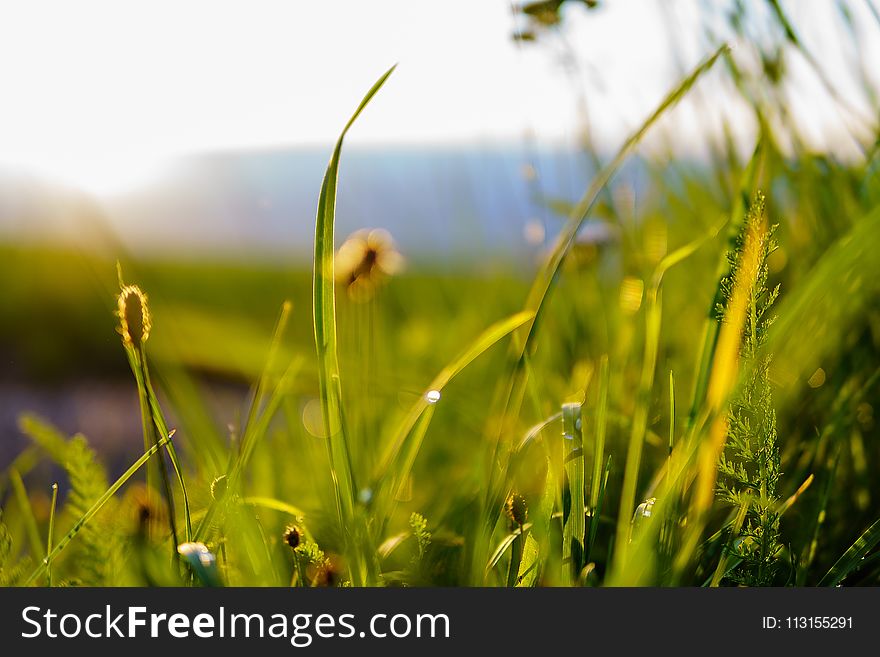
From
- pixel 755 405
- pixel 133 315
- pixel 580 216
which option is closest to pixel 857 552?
pixel 755 405

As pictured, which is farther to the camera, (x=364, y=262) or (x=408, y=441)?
(x=364, y=262)

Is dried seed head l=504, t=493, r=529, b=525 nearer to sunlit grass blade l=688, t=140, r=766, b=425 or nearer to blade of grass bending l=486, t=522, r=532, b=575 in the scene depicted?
blade of grass bending l=486, t=522, r=532, b=575

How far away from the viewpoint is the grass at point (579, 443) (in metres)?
0.41

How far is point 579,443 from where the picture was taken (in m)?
0.41

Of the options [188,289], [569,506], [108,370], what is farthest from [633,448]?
[188,289]

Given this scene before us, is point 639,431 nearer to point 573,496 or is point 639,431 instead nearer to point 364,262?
point 573,496

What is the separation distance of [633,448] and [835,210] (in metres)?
0.33

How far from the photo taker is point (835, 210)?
0.63 metres

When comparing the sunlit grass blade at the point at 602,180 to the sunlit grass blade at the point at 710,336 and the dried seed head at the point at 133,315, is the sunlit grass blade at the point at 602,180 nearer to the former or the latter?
the sunlit grass blade at the point at 710,336

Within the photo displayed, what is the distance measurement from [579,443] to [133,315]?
0.84ft

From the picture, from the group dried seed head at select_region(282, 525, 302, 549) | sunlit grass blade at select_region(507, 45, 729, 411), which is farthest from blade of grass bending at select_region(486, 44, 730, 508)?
dried seed head at select_region(282, 525, 302, 549)

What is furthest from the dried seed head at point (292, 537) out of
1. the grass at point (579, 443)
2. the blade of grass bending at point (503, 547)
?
the blade of grass bending at point (503, 547)

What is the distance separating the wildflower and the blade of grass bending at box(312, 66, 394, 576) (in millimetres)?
260

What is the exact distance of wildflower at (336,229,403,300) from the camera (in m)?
0.66
